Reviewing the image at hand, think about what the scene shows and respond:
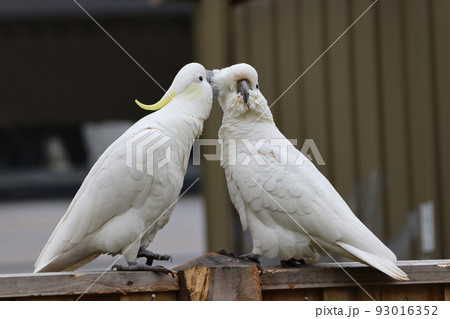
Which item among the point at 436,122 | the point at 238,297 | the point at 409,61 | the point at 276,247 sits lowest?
the point at 238,297

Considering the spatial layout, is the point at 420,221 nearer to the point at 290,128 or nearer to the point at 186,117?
the point at 290,128

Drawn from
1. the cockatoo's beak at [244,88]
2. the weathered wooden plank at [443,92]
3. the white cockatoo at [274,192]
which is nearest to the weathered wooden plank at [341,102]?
the weathered wooden plank at [443,92]

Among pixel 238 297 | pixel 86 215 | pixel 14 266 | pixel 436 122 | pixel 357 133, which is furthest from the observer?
pixel 14 266

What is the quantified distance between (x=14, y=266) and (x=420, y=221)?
4.27 m

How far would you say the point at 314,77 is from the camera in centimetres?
489

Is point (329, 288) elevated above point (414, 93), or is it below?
below

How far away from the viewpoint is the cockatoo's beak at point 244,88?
2604mm

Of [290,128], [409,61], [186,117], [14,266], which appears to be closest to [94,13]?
[14,266]

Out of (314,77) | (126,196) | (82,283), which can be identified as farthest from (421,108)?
(82,283)

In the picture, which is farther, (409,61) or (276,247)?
(409,61)

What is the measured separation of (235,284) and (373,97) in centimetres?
262

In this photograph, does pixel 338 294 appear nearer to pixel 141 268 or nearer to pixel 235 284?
pixel 235 284

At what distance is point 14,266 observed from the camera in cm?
701

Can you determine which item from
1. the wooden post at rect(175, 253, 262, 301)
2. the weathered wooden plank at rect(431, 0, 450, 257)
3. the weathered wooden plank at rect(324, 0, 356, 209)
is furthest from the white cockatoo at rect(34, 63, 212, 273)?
the weathered wooden plank at rect(324, 0, 356, 209)
